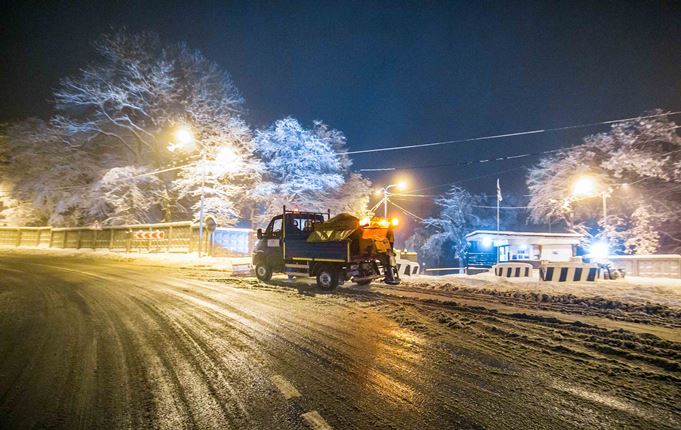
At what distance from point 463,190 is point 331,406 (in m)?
45.7

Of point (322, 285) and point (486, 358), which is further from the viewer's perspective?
point (322, 285)

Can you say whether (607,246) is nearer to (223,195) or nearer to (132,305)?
(223,195)

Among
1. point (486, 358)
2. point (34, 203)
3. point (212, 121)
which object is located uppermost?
point (212, 121)

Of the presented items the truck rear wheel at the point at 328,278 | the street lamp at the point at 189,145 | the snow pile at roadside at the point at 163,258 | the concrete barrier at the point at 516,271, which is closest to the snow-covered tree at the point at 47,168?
the snow pile at roadside at the point at 163,258

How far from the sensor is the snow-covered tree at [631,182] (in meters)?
23.8

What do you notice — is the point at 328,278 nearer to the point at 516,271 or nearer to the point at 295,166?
the point at 516,271

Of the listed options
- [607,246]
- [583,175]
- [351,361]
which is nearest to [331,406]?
[351,361]

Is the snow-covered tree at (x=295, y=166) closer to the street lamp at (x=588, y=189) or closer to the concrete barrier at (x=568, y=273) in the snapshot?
the concrete barrier at (x=568, y=273)

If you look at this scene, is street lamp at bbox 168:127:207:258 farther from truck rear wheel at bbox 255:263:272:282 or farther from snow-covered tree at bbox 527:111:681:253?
snow-covered tree at bbox 527:111:681:253

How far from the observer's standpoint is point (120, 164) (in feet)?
92.0

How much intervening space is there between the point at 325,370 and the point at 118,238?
100 ft

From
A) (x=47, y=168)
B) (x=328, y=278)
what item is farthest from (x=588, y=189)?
(x=47, y=168)

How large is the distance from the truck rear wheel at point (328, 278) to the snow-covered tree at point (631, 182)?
81.1 ft

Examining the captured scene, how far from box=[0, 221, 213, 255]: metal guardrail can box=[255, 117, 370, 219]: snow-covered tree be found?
6.08 m
